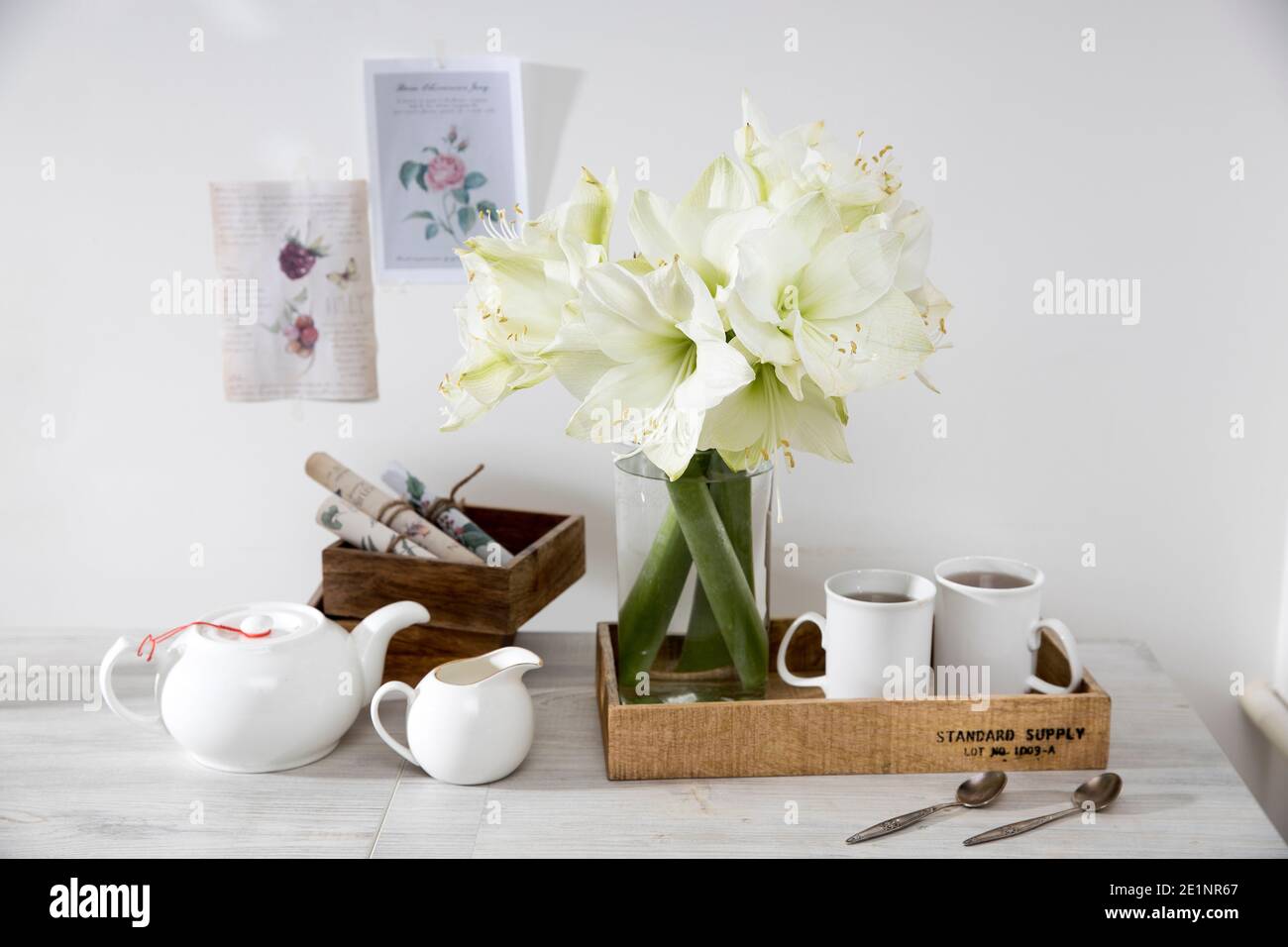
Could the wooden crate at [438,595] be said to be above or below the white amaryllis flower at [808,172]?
Result: below

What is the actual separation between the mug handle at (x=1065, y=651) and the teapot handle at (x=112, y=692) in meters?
0.84

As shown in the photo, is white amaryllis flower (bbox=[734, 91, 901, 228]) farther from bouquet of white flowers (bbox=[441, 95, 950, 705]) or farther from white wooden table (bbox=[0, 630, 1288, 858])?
white wooden table (bbox=[0, 630, 1288, 858])

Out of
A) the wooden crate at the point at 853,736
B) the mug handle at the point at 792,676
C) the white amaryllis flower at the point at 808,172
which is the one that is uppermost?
the white amaryllis flower at the point at 808,172

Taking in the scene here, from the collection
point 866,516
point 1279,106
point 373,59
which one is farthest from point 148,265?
point 1279,106

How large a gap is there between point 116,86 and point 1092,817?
4.23 feet

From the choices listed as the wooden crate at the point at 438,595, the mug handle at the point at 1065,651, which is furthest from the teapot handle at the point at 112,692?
the mug handle at the point at 1065,651

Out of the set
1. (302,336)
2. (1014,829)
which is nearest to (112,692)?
(302,336)

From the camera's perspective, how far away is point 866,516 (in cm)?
143

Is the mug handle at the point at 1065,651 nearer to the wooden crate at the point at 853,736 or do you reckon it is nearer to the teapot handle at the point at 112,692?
the wooden crate at the point at 853,736

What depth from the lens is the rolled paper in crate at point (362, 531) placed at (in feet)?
4.06

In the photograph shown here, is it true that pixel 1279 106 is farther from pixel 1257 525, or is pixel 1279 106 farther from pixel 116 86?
pixel 116 86

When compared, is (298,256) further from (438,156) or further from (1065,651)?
(1065,651)

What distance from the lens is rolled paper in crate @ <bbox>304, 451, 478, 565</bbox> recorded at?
4.11 feet

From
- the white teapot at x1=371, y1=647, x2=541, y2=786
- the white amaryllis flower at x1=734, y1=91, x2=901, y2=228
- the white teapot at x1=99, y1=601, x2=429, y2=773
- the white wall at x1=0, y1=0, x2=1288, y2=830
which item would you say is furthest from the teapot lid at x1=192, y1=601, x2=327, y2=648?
the white amaryllis flower at x1=734, y1=91, x2=901, y2=228
